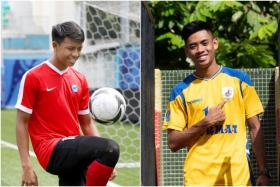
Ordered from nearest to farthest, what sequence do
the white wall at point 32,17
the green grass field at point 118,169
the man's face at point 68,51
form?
1. the man's face at point 68,51
2. the green grass field at point 118,169
3. the white wall at point 32,17

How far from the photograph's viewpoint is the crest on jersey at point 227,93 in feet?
12.1

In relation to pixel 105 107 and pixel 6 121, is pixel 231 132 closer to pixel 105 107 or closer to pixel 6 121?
pixel 105 107

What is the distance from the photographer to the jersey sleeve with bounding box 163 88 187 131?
3771 millimetres

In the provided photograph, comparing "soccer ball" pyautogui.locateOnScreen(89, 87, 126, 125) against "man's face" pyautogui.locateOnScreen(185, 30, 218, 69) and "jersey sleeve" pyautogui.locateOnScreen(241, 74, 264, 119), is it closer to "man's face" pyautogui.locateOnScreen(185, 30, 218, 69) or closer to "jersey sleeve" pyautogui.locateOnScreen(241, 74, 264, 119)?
"man's face" pyautogui.locateOnScreen(185, 30, 218, 69)

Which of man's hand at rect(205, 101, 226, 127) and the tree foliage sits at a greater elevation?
the tree foliage

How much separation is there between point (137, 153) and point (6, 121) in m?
6.79

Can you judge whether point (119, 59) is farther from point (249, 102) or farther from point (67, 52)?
point (249, 102)

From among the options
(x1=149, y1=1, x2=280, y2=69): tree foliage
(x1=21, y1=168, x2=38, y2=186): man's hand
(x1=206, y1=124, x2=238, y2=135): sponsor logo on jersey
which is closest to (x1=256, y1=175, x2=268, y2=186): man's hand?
(x1=206, y1=124, x2=238, y2=135): sponsor logo on jersey

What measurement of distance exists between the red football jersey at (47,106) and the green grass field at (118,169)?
3.59 meters

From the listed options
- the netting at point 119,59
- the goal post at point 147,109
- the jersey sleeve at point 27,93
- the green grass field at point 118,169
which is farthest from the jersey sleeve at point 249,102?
the netting at point 119,59

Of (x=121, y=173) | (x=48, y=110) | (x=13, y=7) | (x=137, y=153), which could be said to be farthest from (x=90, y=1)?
(x=13, y=7)

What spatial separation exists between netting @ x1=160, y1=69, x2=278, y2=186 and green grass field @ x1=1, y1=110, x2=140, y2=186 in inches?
87.3

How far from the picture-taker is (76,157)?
3.98 metres

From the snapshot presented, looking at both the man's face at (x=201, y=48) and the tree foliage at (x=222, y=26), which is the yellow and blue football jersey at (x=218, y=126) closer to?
the man's face at (x=201, y=48)
